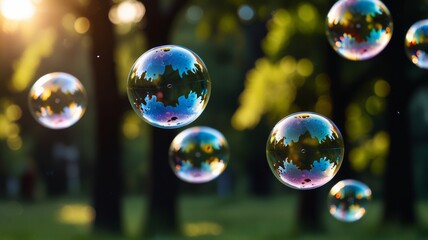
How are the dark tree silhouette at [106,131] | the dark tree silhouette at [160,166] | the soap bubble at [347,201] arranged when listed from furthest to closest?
the dark tree silhouette at [160,166], the dark tree silhouette at [106,131], the soap bubble at [347,201]

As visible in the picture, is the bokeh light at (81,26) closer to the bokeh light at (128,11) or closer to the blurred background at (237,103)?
the blurred background at (237,103)

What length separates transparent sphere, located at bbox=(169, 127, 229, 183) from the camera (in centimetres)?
1187

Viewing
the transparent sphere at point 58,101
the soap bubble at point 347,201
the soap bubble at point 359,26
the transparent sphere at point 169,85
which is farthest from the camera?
the transparent sphere at point 58,101

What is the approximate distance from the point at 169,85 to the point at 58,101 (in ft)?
11.9

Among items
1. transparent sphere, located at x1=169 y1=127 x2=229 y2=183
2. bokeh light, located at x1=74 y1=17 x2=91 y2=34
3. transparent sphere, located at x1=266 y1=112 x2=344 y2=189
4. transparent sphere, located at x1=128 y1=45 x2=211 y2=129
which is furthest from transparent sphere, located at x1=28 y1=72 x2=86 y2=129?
bokeh light, located at x1=74 y1=17 x2=91 y2=34

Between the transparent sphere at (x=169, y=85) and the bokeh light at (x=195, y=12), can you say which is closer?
the transparent sphere at (x=169, y=85)

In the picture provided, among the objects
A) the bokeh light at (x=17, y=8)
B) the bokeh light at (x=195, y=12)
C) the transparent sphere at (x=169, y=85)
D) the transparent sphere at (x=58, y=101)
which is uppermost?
the bokeh light at (x=195, y=12)

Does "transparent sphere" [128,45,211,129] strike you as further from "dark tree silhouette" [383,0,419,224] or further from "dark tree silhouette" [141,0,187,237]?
"dark tree silhouette" [383,0,419,224]

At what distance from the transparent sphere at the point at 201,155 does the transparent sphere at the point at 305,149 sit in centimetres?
272

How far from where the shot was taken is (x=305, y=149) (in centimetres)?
898

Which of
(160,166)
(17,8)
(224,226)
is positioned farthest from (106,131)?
(224,226)

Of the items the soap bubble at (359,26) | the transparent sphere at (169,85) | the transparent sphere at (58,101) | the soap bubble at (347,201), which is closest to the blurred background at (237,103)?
the transparent sphere at (58,101)

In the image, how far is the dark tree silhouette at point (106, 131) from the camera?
57.5ft

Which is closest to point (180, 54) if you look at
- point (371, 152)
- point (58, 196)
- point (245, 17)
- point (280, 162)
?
point (280, 162)
